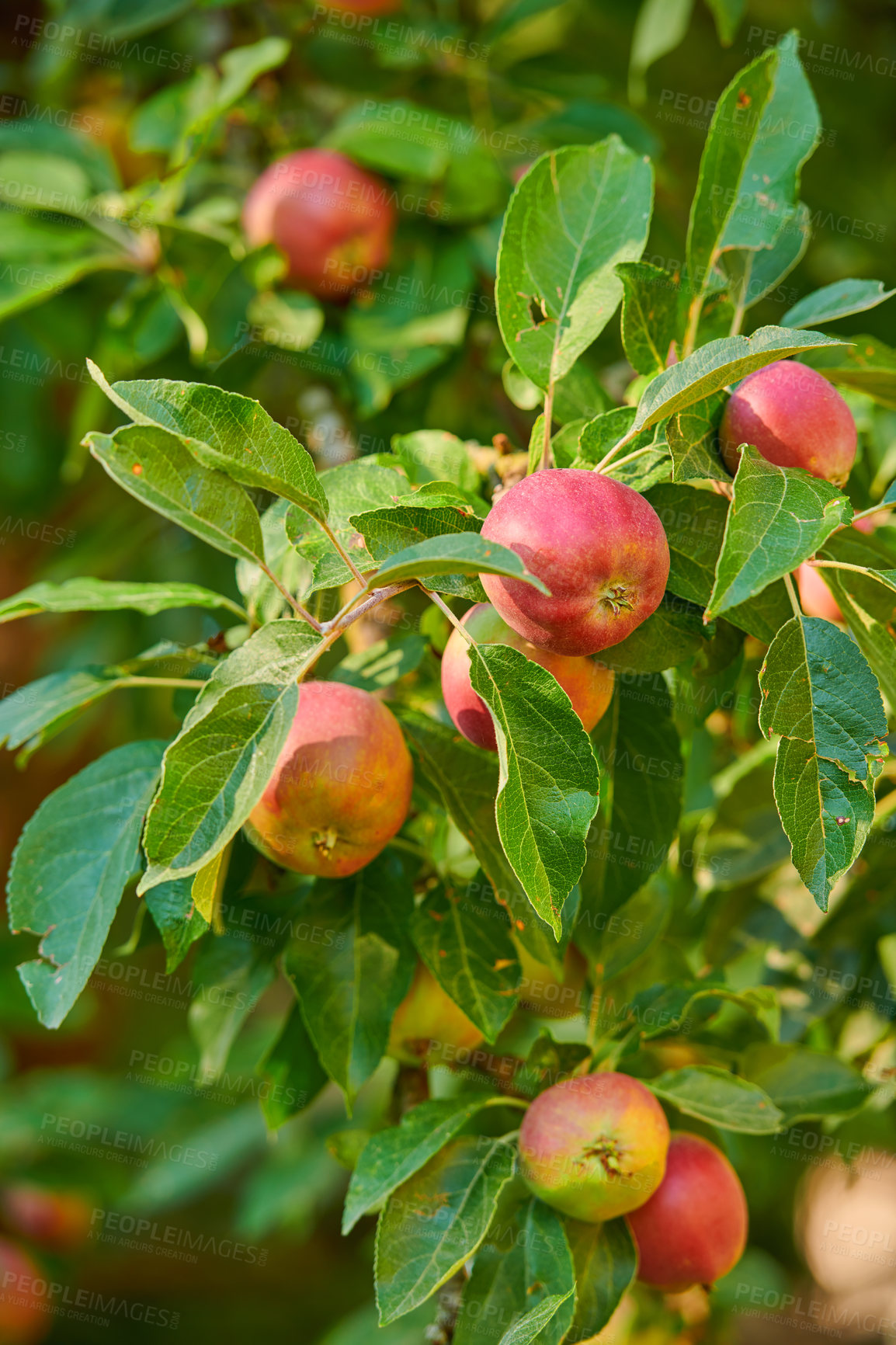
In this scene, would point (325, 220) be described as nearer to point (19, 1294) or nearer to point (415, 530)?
point (415, 530)

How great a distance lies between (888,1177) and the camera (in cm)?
343

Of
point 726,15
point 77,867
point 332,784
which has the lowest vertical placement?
point 77,867

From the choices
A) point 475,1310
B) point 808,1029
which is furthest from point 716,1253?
point 808,1029

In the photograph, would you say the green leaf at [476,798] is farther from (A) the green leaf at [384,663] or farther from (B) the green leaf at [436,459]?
(B) the green leaf at [436,459]

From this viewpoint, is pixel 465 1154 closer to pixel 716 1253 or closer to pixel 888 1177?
pixel 716 1253

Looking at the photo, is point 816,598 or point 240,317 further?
point 240,317

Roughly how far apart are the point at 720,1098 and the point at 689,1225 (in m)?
0.10

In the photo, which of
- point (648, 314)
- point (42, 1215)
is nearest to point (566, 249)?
point (648, 314)

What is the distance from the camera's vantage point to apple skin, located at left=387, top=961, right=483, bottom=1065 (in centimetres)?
98

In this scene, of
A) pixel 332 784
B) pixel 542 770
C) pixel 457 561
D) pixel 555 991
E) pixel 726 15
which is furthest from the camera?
pixel 726 15

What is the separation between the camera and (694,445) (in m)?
0.71

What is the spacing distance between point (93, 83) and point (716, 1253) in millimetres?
2375

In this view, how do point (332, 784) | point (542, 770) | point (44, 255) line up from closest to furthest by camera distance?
point (542, 770)
point (332, 784)
point (44, 255)

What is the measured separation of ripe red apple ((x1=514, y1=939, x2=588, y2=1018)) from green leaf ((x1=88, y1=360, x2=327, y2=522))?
59cm
